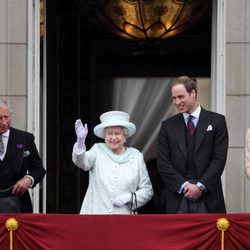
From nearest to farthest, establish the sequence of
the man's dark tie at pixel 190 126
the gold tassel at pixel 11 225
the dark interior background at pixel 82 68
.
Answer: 1. the gold tassel at pixel 11 225
2. the man's dark tie at pixel 190 126
3. the dark interior background at pixel 82 68

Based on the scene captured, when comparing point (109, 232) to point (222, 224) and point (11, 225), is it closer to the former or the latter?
point (11, 225)

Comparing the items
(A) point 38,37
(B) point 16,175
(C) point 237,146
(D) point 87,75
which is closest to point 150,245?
(B) point 16,175

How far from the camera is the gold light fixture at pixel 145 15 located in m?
13.9

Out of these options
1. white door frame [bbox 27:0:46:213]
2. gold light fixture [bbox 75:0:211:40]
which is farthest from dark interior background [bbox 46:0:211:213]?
white door frame [bbox 27:0:46:213]

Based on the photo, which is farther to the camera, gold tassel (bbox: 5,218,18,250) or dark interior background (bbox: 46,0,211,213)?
dark interior background (bbox: 46,0,211,213)

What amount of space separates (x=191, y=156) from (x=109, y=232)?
1117mm

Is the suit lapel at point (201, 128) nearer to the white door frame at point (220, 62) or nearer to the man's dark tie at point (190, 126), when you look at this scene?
the man's dark tie at point (190, 126)

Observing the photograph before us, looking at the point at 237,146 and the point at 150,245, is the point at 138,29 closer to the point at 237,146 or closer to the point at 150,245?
the point at 237,146

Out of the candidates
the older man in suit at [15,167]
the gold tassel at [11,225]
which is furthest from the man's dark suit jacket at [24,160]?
the gold tassel at [11,225]

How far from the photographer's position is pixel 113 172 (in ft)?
29.0

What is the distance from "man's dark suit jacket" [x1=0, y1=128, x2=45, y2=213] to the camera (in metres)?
8.98

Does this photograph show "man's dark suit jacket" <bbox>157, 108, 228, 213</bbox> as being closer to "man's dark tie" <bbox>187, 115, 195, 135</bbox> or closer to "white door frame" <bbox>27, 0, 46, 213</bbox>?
"man's dark tie" <bbox>187, 115, 195, 135</bbox>

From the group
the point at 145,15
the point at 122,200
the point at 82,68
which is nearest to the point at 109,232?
the point at 122,200

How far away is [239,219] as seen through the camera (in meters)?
8.13
